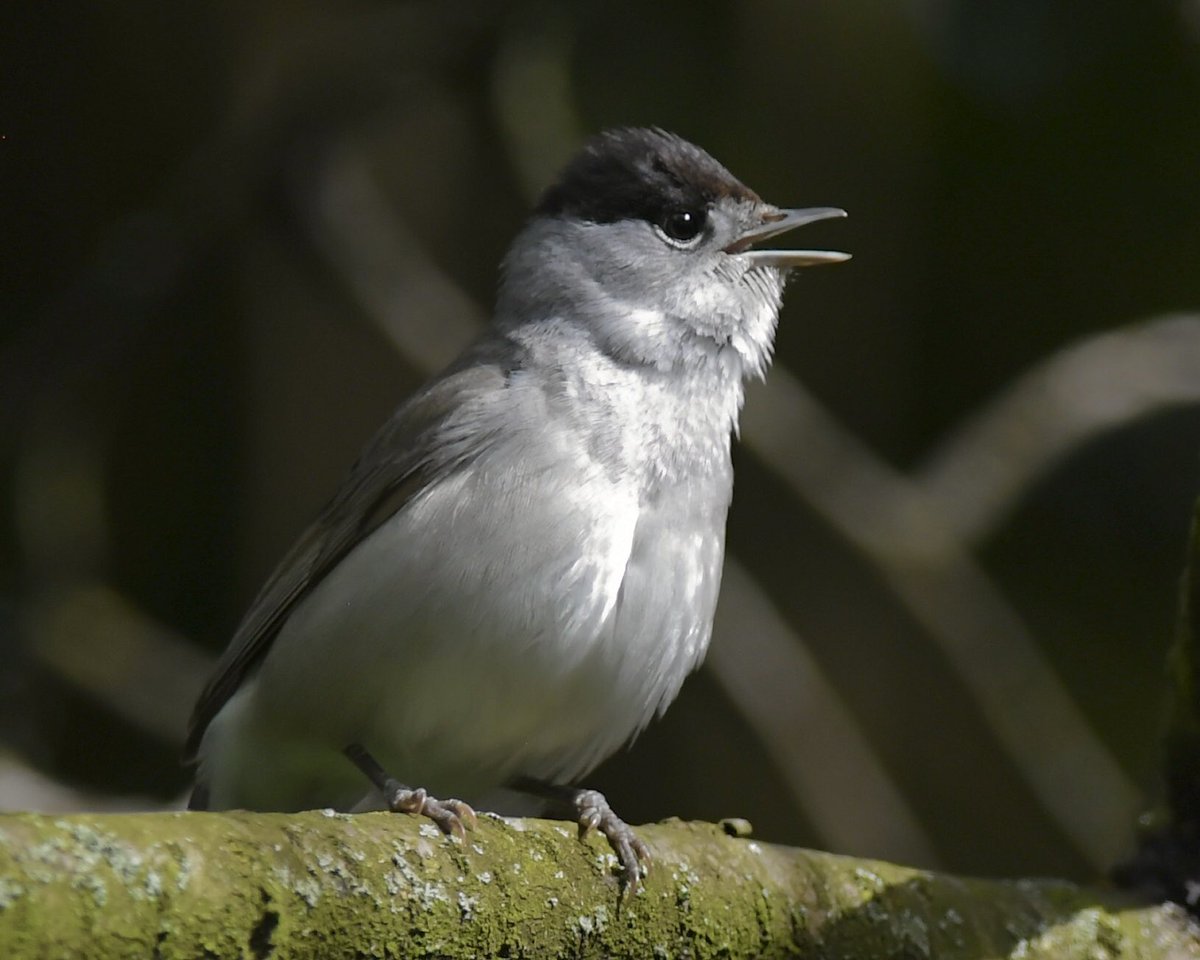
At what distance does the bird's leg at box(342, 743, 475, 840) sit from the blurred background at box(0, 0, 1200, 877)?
6.06ft

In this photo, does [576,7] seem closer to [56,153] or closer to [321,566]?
[56,153]

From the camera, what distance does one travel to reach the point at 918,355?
5.66 m

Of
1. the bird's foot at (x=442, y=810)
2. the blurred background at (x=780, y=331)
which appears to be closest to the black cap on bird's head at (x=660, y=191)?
the blurred background at (x=780, y=331)

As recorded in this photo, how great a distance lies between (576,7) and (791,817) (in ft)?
9.46

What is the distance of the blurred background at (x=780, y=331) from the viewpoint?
15.3 ft

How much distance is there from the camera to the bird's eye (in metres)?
3.30

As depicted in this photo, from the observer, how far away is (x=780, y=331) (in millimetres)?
5512

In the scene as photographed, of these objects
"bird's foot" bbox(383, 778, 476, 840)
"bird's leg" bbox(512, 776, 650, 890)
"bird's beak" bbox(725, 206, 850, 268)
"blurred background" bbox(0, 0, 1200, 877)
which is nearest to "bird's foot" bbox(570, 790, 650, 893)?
"bird's leg" bbox(512, 776, 650, 890)

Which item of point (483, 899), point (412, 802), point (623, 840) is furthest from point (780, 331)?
point (483, 899)

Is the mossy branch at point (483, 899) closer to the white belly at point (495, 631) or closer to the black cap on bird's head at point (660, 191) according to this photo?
the white belly at point (495, 631)

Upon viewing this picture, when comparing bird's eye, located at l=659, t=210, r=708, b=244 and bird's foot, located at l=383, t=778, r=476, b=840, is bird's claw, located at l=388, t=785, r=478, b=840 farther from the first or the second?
bird's eye, located at l=659, t=210, r=708, b=244

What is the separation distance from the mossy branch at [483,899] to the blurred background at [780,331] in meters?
2.20

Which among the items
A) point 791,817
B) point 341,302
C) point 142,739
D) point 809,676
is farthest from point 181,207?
point 791,817

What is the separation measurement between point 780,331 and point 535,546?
311 cm
